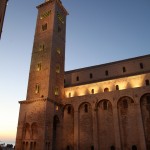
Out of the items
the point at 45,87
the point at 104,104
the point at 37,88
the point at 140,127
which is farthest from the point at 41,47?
the point at 140,127

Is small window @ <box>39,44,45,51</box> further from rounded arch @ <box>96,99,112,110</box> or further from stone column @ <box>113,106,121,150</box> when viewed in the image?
stone column @ <box>113,106,121,150</box>

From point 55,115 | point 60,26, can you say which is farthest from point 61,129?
point 60,26

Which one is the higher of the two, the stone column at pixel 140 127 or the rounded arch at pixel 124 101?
the rounded arch at pixel 124 101

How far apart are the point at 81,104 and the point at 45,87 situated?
725 centimetres

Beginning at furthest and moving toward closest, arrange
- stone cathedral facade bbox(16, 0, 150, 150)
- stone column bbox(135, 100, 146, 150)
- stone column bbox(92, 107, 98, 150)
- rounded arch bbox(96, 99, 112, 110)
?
rounded arch bbox(96, 99, 112, 110) < stone column bbox(92, 107, 98, 150) < stone cathedral facade bbox(16, 0, 150, 150) < stone column bbox(135, 100, 146, 150)

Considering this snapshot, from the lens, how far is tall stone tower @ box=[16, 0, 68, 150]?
30609mm

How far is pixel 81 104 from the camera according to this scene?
35094mm

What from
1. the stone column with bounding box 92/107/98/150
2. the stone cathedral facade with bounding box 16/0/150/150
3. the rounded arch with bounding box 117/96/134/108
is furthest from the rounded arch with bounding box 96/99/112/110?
the rounded arch with bounding box 117/96/134/108

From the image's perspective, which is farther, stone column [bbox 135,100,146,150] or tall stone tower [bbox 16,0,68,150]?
tall stone tower [bbox 16,0,68,150]

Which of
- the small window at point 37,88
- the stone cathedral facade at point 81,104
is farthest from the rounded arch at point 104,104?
the small window at point 37,88

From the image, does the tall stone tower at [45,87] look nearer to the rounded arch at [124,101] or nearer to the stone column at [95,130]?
the stone column at [95,130]

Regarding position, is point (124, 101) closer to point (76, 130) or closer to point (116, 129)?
point (116, 129)

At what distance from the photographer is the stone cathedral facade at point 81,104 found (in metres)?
30.0

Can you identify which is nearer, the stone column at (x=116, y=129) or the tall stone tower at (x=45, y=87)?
the stone column at (x=116, y=129)
